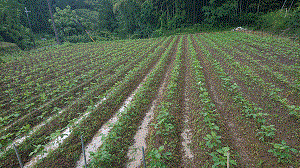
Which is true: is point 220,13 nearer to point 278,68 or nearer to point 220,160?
point 278,68

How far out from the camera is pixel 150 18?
4031 centimetres

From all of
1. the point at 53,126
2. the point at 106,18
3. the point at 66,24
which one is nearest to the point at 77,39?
the point at 66,24

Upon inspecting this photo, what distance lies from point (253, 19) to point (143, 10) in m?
25.0

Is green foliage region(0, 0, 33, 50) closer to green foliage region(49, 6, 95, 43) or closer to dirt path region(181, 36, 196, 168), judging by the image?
green foliage region(49, 6, 95, 43)

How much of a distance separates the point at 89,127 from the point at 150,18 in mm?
39713

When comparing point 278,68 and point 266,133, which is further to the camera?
point 278,68

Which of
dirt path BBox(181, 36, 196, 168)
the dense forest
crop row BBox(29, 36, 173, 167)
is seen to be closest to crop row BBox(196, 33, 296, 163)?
dirt path BBox(181, 36, 196, 168)

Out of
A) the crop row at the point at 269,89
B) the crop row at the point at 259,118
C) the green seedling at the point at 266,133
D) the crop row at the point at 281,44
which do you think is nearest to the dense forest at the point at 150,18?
the crop row at the point at 281,44

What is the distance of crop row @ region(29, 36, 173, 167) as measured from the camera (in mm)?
4250

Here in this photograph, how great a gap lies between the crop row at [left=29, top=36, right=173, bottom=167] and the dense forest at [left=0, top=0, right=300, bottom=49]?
2056 centimetres

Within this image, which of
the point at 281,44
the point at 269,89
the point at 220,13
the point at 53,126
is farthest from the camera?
the point at 220,13

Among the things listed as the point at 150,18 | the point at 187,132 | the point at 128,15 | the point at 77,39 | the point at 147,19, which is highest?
the point at 128,15

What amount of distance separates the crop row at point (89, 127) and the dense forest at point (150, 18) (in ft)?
67.5

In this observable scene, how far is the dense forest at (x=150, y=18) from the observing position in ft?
90.7
